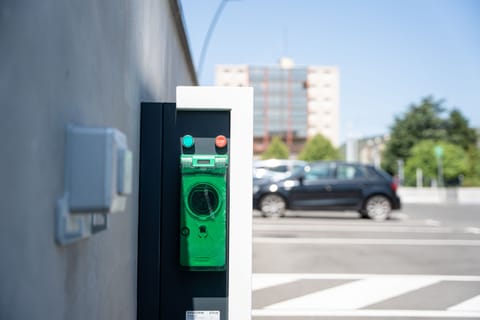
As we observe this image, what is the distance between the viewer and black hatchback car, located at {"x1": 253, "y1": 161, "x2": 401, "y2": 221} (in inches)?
634

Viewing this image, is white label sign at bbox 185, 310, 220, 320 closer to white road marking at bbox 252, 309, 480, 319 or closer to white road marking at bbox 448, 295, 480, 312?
white road marking at bbox 252, 309, 480, 319

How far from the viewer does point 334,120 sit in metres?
114

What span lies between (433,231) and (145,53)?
11.5 meters

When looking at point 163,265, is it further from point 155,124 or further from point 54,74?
point 54,74

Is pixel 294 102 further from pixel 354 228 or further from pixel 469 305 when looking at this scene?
pixel 469 305

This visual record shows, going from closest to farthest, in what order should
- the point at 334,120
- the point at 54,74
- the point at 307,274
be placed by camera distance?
1. the point at 54,74
2. the point at 307,274
3. the point at 334,120

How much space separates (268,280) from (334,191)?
923 centimetres

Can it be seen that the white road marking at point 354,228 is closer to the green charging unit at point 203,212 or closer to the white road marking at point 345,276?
the white road marking at point 345,276

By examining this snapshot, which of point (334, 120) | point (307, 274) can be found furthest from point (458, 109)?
point (307, 274)

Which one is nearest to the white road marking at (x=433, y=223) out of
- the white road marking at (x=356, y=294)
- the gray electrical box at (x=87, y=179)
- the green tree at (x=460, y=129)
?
the white road marking at (x=356, y=294)

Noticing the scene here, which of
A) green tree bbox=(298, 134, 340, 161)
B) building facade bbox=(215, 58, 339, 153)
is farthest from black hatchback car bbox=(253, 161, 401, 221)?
building facade bbox=(215, 58, 339, 153)

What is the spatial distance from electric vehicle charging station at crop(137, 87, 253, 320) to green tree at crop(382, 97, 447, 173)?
7816 cm

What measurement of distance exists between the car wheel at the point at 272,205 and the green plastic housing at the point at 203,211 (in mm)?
13116

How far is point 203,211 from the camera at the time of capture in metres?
3.31
